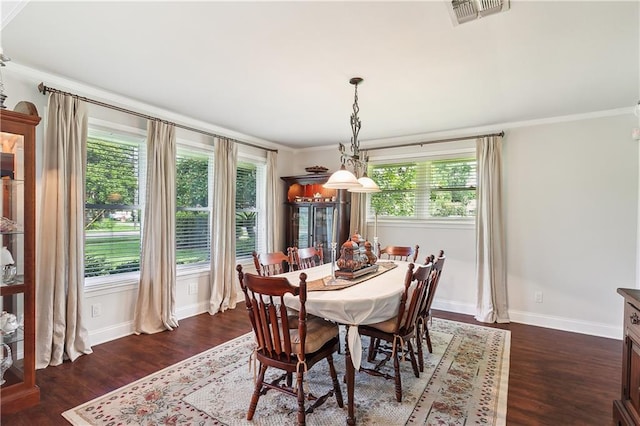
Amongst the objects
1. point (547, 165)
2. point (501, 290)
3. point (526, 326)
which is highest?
point (547, 165)

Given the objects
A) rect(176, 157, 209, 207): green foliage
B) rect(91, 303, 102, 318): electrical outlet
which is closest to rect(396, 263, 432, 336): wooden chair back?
rect(91, 303, 102, 318): electrical outlet

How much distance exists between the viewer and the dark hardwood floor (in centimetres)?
216

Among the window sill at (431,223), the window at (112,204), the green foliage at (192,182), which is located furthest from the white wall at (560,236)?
the green foliage at (192,182)

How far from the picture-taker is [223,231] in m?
4.41

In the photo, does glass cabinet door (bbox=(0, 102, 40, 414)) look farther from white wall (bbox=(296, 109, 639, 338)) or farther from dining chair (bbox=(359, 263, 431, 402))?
white wall (bbox=(296, 109, 639, 338))

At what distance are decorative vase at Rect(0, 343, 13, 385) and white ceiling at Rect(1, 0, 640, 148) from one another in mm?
2151

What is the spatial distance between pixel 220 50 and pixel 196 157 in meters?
2.24

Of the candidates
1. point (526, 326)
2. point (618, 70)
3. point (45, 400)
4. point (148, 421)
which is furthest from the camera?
point (526, 326)

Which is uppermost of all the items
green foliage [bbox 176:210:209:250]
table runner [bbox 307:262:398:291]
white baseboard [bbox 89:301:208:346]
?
green foliage [bbox 176:210:209:250]

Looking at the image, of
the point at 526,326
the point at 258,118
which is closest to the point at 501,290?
the point at 526,326

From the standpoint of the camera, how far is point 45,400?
7.44 feet

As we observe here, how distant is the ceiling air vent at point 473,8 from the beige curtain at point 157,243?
10.3 feet

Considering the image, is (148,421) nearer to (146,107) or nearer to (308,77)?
(308,77)

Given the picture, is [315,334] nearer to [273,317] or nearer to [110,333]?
[273,317]
